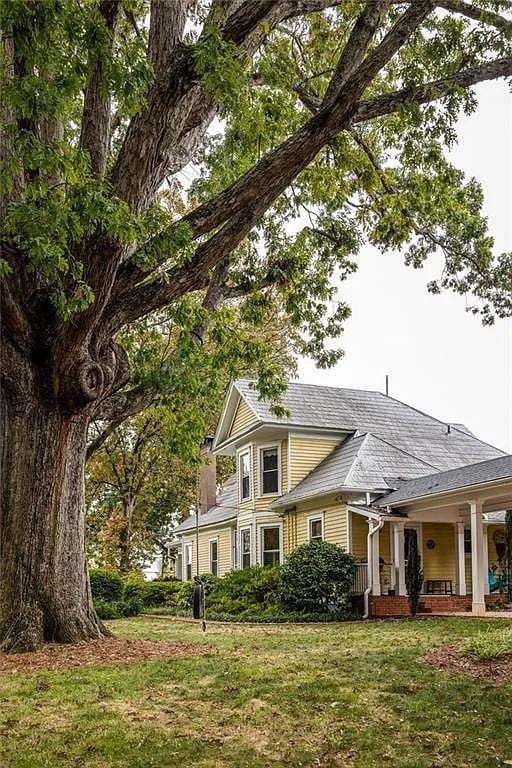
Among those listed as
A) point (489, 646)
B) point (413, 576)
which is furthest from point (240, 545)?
point (489, 646)

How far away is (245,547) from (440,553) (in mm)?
6570

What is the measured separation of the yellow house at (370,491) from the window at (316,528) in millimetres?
27

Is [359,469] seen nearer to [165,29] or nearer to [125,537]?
[165,29]

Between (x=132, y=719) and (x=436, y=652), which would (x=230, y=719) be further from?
(x=436, y=652)

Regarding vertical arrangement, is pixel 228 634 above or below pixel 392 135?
below

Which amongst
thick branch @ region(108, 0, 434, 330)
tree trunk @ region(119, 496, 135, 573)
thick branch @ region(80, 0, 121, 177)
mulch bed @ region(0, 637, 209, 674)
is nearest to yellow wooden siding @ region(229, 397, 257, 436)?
tree trunk @ region(119, 496, 135, 573)

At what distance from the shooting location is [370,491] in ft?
59.0

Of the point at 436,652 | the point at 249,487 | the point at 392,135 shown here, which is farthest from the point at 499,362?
the point at 249,487

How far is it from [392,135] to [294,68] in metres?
1.96

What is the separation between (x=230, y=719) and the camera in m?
5.75

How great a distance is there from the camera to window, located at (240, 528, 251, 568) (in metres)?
23.2

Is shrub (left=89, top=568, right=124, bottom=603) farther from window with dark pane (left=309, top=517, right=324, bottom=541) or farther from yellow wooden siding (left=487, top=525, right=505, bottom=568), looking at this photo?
yellow wooden siding (left=487, top=525, right=505, bottom=568)

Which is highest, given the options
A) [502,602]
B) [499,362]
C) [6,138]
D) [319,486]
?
[6,138]

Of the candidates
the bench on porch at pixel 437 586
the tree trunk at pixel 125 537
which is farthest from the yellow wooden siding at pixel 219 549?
the bench on porch at pixel 437 586
